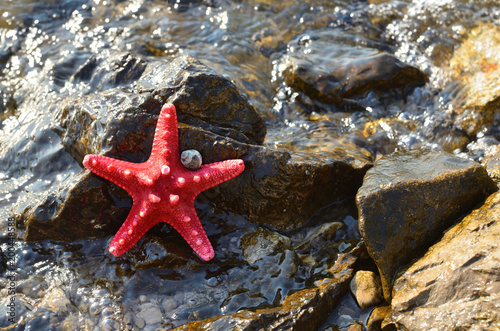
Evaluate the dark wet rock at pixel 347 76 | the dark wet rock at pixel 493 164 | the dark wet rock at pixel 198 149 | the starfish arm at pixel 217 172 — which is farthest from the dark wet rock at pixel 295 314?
the dark wet rock at pixel 347 76

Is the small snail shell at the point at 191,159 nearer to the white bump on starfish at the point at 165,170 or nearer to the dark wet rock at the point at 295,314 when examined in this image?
the white bump on starfish at the point at 165,170

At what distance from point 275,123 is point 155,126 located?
100 inches

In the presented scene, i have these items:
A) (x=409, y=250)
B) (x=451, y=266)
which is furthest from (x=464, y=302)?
(x=409, y=250)

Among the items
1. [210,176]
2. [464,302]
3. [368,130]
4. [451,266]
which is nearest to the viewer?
[464,302]

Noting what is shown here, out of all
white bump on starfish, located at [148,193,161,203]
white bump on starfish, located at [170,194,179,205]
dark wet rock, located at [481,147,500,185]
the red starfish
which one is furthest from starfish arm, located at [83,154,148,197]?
dark wet rock, located at [481,147,500,185]

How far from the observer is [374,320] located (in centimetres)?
392

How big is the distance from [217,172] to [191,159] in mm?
345

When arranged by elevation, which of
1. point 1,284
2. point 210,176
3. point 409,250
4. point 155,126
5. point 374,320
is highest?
point 155,126

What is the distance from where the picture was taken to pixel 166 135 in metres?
4.35

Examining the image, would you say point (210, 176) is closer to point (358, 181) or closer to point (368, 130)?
point (358, 181)

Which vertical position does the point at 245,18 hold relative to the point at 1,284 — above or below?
above

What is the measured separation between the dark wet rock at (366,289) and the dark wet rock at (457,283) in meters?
0.29

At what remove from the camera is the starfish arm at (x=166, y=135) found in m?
4.35

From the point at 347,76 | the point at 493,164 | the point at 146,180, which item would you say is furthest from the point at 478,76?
the point at 146,180
